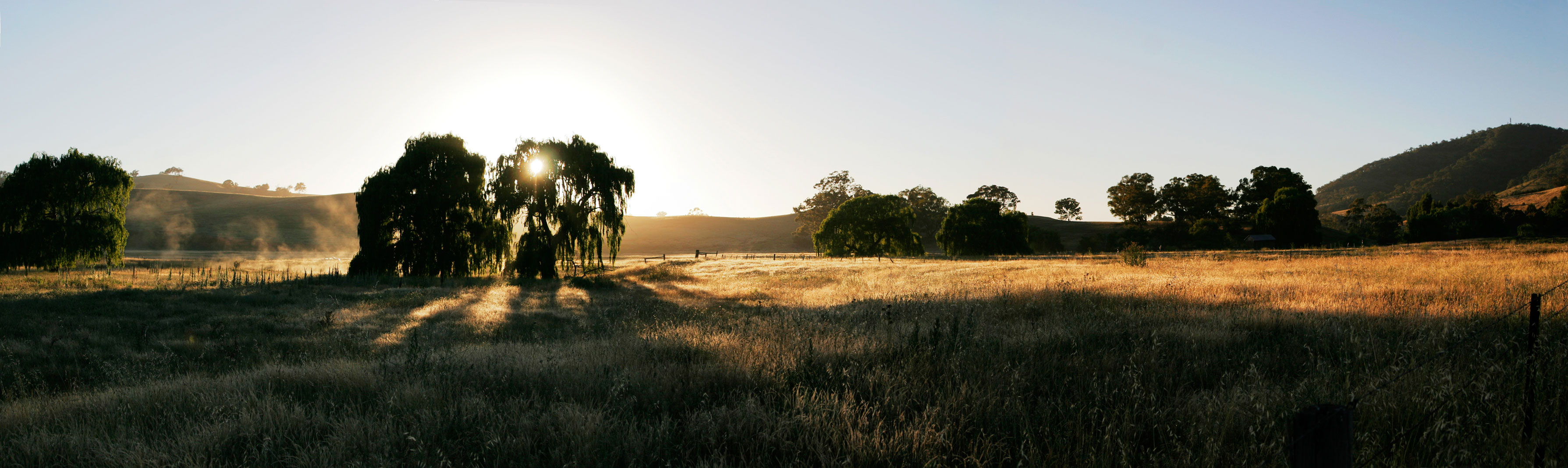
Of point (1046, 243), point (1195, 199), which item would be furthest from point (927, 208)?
point (1195, 199)

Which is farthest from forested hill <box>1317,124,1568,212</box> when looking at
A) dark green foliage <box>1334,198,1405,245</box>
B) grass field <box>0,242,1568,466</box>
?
grass field <box>0,242,1568,466</box>

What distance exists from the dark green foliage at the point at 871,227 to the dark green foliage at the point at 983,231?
18.0ft

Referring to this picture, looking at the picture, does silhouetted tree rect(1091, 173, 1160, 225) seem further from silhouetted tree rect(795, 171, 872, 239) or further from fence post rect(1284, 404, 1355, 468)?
fence post rect(1284, 404, 1355, 468)

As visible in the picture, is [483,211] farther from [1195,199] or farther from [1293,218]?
[1195,199]

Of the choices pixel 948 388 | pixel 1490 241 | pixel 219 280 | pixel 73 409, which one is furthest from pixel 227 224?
pixel 1490 241

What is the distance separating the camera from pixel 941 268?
2603 cm

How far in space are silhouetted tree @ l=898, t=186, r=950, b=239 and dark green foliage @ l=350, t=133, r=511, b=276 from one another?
65162 mm

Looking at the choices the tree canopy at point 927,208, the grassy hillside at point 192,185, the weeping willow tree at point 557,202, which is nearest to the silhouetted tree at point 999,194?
the tree canopy at point 927,208

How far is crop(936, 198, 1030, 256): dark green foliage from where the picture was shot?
54.1 m

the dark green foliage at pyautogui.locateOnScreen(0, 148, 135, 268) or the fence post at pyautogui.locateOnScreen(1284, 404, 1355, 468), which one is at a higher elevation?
the dark green foliage at pyautogui.locateOnScreen(0, 148, 135, 268)

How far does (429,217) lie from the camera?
25.4 m

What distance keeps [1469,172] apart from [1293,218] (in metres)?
180

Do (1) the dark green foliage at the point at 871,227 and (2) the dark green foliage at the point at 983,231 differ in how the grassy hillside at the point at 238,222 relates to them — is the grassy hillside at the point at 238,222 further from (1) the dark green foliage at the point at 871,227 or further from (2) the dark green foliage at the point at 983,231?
(2) the dark green foliage at the point at 983,231

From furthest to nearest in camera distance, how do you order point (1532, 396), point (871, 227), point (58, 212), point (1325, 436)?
point (871, 227)
point (58, 212)
point (1532, 396)
point (1325, 436)
